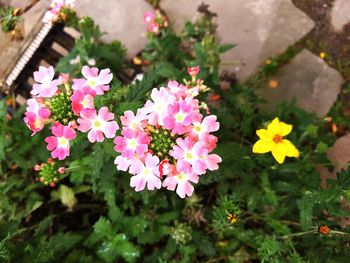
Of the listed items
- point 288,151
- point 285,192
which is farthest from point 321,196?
point 285,192

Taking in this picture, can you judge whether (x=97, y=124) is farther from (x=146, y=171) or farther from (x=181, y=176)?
(x=181, y=176)

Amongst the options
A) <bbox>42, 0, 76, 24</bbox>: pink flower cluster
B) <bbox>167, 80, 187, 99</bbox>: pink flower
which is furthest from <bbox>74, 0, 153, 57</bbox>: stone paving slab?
<bbox>167, 80, 187, 99</bbox>: pink flower

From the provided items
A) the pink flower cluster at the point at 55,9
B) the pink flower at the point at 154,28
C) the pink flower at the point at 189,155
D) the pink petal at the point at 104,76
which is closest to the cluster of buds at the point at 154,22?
the pink flower at the point at 154,28

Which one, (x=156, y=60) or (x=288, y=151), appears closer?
(x=288, y=151)

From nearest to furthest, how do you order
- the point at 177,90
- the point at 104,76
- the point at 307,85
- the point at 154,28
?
the point at 104,76, the point at 177,90, the point at 154,28, the point at 307,85

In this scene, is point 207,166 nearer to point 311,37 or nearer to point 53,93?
point 53,93

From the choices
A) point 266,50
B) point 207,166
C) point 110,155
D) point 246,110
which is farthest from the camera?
point 266,50

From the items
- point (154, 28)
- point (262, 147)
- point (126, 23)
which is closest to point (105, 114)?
point (262, 147)

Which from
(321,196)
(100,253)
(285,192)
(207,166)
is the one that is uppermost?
(207,166)
